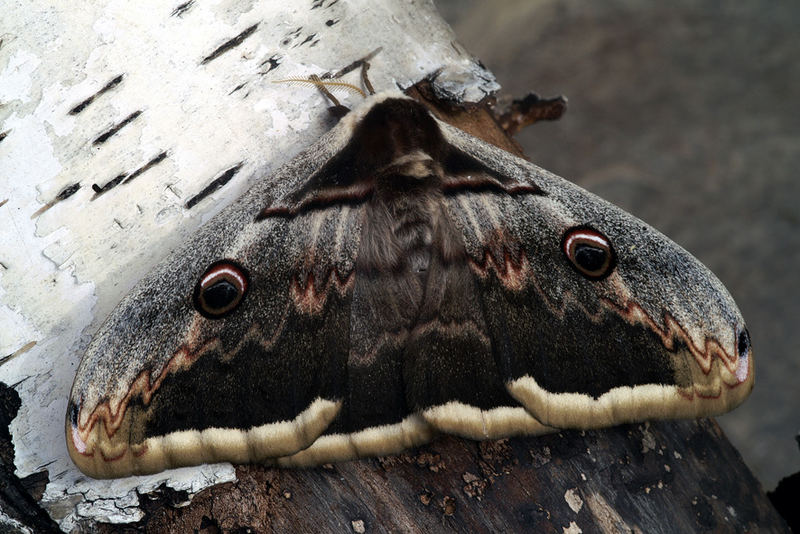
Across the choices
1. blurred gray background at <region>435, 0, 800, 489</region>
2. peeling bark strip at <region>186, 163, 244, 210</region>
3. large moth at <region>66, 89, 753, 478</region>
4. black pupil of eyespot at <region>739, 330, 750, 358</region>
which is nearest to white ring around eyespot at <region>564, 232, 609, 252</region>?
large moth at <region>66, 89, 753, 478</region>

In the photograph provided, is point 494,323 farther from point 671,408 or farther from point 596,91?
point 596,91

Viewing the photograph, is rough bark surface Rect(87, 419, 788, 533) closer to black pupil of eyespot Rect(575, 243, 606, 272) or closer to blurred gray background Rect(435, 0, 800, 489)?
black pupil of eyespot Rect(575, 243, 606, 272)

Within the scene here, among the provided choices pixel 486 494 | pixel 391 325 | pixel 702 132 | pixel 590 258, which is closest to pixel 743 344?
pixel 590 258

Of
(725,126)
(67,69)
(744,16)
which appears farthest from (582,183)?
(67,69)

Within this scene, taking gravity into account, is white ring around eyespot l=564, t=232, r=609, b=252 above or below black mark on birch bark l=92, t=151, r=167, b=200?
below

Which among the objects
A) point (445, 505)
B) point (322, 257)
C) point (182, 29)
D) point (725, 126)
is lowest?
point (725, 126)

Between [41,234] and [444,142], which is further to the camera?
[444,142]
